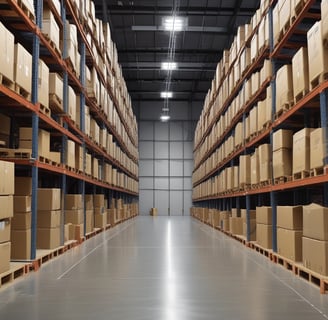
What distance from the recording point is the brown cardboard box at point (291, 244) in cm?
573

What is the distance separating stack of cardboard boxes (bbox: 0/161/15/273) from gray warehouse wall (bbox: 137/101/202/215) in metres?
23.1

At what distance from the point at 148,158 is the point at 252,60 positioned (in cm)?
2018

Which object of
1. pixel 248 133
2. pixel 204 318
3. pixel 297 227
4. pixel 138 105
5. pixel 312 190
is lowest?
pixel 204 318

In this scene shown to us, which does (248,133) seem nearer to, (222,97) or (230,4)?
(222,97)

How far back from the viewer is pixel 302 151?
219 inches

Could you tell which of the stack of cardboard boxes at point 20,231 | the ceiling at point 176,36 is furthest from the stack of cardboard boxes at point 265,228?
the ceiling at point 176,36

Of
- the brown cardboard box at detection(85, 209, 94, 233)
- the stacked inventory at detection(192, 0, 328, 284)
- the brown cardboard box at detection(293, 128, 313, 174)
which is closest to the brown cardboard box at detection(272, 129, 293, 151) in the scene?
the stacked inventory at detection(192, 0, 328, 284)

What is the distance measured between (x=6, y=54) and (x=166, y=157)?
77.9 ft

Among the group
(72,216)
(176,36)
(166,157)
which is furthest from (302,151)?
(166,157)

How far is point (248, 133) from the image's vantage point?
30.2 ft

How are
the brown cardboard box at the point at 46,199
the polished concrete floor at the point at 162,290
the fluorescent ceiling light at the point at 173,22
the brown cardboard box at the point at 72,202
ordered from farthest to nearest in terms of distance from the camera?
the fluorescent ceiling light at the point at 173,22 → the brown cardboard box at the point at 72,202 → the brown cardboard box at the point at 46,199 → the polished concrete floor at the point at 162,290

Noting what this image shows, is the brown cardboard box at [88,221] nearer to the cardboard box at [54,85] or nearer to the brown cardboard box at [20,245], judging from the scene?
the cardboard box at [54,85]

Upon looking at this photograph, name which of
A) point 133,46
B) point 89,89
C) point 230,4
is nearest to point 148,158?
point 133,46

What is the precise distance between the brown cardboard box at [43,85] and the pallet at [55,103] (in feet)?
1.10
